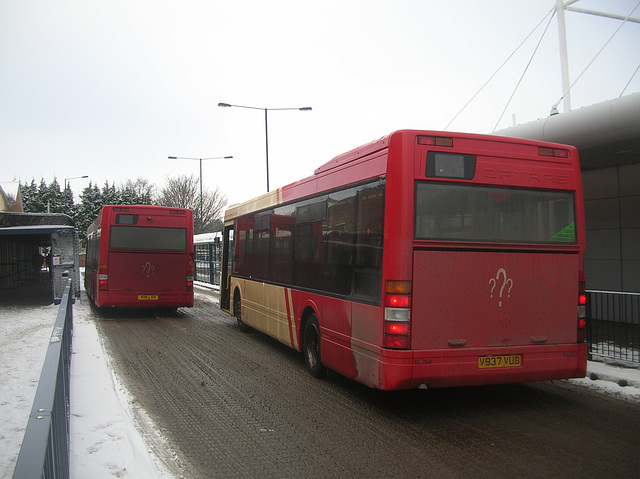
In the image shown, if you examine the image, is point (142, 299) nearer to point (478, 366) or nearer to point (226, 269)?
point (226, 269)

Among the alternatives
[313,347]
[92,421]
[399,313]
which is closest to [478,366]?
[399,313]

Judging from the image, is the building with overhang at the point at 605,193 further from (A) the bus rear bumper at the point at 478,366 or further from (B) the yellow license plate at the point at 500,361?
(B) the yellow license plate at the point at 500,361

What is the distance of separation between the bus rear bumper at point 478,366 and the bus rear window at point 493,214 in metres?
1.20

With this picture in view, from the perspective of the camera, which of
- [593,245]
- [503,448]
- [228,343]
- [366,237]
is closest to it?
[503,448]

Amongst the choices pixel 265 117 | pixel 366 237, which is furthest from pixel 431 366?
pixel 265 117

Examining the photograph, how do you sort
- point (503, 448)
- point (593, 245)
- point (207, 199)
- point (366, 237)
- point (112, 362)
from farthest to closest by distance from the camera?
1. point (207, 199)
2. point (593, 245)
3. point (112, 362)
4. point (366, 237)
5. point (503, 448)

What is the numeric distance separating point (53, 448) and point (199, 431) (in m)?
3.05

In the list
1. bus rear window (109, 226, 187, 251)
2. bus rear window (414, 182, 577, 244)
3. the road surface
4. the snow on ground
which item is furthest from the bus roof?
bus rear window (109, 226, 187, 251)

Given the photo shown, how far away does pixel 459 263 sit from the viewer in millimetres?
6148

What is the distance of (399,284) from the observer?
594 cm

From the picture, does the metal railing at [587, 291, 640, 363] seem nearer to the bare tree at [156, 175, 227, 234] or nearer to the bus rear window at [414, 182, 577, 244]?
the bus rear window at [414, 182, 577, 244]

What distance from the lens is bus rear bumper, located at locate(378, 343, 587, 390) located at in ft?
19.4

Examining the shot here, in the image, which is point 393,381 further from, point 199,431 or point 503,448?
point 199,431

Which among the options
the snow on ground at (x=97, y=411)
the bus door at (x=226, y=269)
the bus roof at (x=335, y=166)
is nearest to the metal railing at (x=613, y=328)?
the snow on ground at (x=97, y=411)
